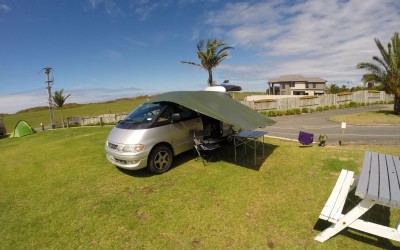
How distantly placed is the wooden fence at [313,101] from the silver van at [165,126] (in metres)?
19.5

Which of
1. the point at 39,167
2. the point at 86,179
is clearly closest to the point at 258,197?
the point at 86,179

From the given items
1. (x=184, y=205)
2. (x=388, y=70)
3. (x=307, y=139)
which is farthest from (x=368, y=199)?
(x=388, y=70)

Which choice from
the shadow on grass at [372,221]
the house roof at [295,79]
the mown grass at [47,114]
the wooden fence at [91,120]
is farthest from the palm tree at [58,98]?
the house roof at [295,79]

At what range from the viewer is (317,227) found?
175 inches

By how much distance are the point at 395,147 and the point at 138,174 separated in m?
9.81

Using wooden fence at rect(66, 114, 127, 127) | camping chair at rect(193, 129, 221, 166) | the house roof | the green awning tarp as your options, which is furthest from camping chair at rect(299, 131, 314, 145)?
the house roof

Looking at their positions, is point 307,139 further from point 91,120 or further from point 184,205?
point 91,120

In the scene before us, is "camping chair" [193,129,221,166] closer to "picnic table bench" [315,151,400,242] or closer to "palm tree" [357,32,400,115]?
"picnic table bench" [315,151,400,242]

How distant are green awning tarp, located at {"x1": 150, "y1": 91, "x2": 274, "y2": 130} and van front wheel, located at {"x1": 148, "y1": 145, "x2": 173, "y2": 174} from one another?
145 centimetres

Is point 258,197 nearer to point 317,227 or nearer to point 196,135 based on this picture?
point 317,227

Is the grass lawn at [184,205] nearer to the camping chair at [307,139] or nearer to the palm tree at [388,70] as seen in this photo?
the camping chair at [307,139]

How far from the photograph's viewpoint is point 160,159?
23.0ft

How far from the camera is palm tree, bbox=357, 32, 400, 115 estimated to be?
63.4 feet

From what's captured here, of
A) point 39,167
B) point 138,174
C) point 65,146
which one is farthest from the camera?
point 65,146
